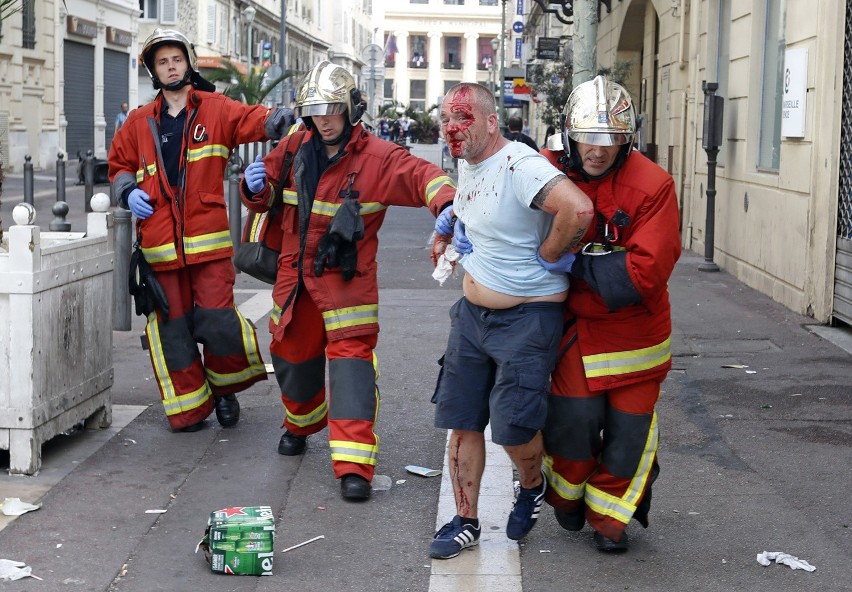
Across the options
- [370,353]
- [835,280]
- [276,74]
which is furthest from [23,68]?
[370,353]

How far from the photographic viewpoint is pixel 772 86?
12.6 metres

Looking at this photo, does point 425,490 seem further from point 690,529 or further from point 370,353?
point 690,529

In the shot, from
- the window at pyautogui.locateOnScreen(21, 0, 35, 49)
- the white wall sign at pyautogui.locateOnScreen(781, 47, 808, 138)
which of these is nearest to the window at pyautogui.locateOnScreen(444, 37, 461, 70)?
the window at pyautogui.locateOnScreen(21, 0, 35, 49)

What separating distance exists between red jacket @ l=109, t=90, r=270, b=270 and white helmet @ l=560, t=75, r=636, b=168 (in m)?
2.26

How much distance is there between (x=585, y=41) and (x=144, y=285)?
234 inches

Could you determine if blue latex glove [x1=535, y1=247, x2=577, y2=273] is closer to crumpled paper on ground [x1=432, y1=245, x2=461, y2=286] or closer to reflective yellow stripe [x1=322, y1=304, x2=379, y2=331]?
crumpled paper on ground [x1=432, y1=245, x2=461, y2=286]

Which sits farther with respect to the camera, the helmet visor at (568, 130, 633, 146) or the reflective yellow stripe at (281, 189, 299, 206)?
the reflective yellow stripe at (281, 189, 299, 206)

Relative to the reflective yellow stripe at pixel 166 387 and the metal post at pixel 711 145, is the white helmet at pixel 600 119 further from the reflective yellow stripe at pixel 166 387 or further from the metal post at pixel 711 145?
the metal post at pixel 711 145

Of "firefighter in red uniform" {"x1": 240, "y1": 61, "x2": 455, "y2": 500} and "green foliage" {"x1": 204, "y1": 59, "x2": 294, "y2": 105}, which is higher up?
"green foliage" {"x1": 204, "y1": 59, "x2": 294, "y2": 105}

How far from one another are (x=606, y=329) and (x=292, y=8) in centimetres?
7215

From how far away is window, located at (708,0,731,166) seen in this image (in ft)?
48.0

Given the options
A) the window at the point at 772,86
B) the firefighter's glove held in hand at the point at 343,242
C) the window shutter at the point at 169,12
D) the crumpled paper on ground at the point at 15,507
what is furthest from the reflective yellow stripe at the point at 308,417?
the window shutter at the point at 169,12

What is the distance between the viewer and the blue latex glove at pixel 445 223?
15.9 ft

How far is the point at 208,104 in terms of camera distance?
6379 mm
